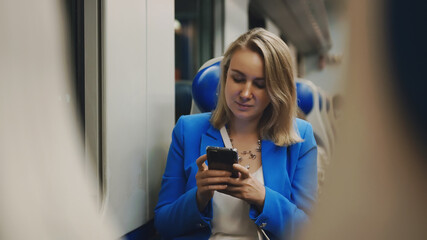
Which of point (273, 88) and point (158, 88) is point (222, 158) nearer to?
point (273, 88)

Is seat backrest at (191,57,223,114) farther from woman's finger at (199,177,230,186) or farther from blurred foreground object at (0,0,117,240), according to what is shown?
blurred foreground object at (0,0,117,240)

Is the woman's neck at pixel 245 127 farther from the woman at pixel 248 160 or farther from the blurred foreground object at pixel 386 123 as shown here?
the blurred foreground object at pixel 386 123

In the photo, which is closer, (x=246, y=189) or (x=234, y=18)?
(x=246, y=189)

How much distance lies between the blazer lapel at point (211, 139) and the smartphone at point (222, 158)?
24 cm

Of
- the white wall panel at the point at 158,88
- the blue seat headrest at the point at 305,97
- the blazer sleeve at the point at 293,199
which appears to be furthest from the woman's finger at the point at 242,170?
the blue seat headrest at the point at 305,97

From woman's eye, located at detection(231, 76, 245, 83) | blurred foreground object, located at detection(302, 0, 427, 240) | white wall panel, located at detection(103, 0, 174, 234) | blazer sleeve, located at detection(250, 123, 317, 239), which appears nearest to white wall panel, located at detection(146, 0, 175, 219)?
white wall panel, located at detection(103, 0, 174, 234)

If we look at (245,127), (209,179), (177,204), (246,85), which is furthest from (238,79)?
(177,204)

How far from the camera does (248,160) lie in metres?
1.23

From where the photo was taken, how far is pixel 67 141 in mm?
917

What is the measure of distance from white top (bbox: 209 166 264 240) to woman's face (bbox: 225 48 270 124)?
232mm

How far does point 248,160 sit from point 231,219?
8.1 inches

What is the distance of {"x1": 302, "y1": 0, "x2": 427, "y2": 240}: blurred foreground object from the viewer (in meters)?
0.35

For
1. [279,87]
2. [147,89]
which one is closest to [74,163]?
[147,89]

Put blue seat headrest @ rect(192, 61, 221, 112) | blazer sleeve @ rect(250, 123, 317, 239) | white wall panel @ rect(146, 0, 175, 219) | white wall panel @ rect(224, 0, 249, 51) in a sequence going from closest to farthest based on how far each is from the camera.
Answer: blazer sleeve @ rect(250, 123, 317, 239), white wall panel @ rect(146, 0, 175, 219), blue seat headrest @ rect(192, 61, 221, 112), white wall panel @ rect(224, 0, 249, 51)
